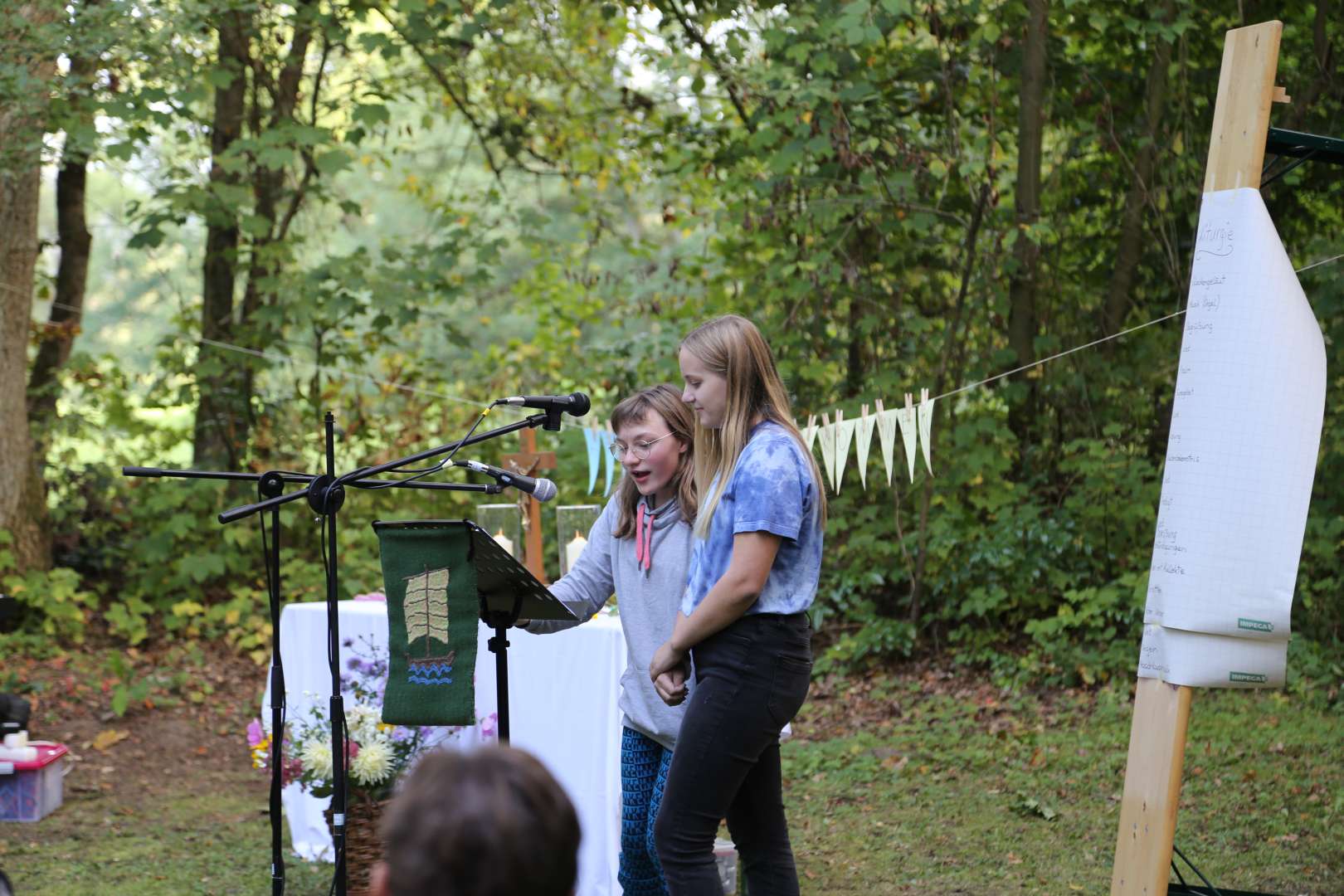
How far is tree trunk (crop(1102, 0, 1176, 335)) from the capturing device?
23.1 ft

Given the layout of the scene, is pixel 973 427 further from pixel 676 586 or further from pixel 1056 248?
pixel 676 586

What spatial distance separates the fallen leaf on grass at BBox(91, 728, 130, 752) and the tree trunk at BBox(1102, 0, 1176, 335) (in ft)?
18.4

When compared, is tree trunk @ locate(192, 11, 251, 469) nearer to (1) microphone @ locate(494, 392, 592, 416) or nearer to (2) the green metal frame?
(1) microphone @ locate(494, 392, 592, 416)

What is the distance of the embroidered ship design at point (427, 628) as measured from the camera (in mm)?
2896

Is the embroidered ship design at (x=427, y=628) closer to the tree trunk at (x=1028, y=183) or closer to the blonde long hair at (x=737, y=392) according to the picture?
the blonde long hair at (x=737, y=392)

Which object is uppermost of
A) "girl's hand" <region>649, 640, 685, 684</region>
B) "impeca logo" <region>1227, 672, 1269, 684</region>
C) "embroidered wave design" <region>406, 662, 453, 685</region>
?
"girl's hand" <region>649, 640, 685, 684</region>

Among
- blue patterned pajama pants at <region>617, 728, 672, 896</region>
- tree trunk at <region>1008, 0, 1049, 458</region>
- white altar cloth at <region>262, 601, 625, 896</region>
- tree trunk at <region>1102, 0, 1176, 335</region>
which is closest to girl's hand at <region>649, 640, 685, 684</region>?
blue patterned pajama pants at <region>617, 728, 672, 896</region>

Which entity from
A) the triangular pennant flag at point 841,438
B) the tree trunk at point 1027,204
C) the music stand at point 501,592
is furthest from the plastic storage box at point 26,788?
the tree trunk at point 1027,204

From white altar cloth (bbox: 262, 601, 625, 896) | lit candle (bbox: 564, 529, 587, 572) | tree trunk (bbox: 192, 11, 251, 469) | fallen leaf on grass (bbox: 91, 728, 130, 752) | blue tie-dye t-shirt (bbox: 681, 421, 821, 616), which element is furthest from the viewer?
tree trunk (bbox: 192, 11, 251, 469)

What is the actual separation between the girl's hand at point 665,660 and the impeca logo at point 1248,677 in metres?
1.24

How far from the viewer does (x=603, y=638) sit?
3852 millimetres

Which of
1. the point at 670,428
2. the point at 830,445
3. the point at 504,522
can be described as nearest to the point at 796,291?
the point at 830,445

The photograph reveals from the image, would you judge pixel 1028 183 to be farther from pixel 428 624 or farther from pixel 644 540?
pixel 428 624

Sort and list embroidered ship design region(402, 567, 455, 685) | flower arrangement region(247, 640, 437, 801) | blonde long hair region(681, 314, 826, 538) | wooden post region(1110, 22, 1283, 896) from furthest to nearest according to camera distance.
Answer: flower arrangement region(247, 640, 437, 801)
embroidered ship design region(402, 567, 455, 685)
wooden post region(1110, 22, 1283, 896)
blonde long hair region(681, 314, 826, 538)
